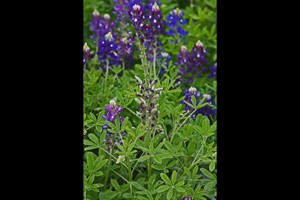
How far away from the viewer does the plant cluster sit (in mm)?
1223

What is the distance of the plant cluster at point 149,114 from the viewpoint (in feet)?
4.01

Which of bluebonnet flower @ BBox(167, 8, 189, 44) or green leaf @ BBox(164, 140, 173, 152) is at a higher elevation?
bluebonnet flower @ BBox(167, 8, 189, 44)

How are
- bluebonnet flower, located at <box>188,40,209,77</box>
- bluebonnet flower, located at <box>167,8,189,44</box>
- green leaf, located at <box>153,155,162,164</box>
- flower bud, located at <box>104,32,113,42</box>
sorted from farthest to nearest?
bluebonnet flower, located at <box>167,8,189,44</box> < bluebonnet flower, located at <box>188,40,209,77</box> < flower bud, located at <box>104,32,113,42</box> < green leaf, located at <box>153,155,162,164</box>

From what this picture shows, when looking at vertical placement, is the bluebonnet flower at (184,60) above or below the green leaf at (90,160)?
above

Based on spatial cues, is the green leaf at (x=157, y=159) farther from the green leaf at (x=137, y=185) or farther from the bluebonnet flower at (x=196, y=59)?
the bluebonnet flower at (x=196, y=59)

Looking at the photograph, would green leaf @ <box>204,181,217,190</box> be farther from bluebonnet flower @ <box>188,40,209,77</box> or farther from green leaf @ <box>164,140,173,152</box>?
bluebonnet flower @ <box>188,40,209,77</box>

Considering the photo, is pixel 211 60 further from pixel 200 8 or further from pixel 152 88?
pixel 152 88

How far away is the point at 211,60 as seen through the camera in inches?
80.6

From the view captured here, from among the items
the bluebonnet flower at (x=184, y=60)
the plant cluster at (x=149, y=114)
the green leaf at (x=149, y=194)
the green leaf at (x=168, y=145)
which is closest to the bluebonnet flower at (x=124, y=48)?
the plant cluster at (x=149, y=114)

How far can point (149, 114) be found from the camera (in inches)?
48.6

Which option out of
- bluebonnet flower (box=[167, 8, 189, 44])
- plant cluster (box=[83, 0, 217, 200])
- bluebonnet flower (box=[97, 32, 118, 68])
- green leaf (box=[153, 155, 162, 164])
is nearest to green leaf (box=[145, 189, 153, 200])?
plant cluster (box=[83, 0, 217, 200])

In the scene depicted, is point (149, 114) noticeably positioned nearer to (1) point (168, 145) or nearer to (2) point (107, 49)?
(1) point (168, 145)

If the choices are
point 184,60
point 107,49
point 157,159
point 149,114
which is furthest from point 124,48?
point 157,159
